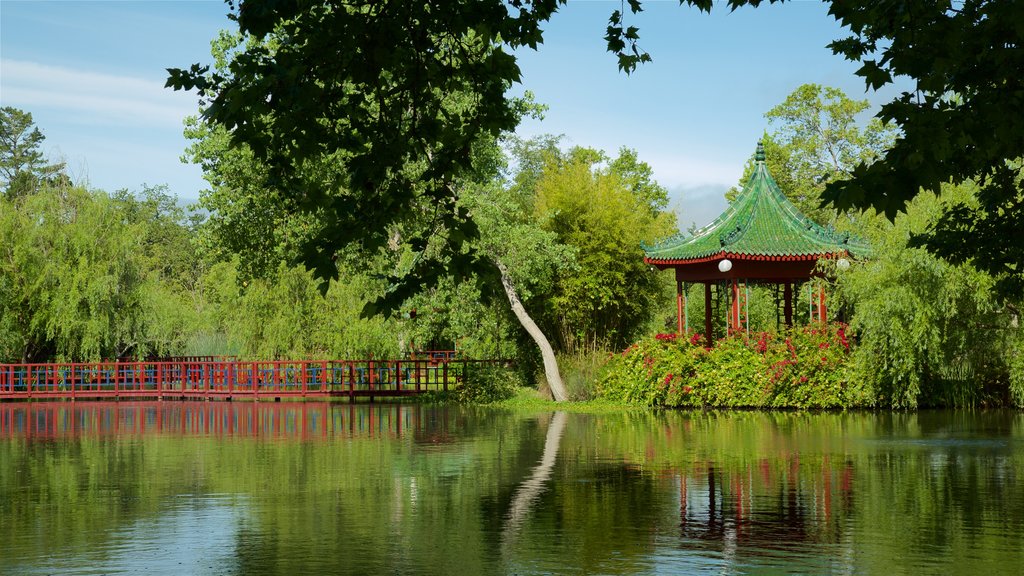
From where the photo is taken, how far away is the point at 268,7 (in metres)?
6.99

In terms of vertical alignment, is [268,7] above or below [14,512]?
above

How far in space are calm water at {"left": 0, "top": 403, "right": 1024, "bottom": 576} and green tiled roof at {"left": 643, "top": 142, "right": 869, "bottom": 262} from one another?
700 centimetres

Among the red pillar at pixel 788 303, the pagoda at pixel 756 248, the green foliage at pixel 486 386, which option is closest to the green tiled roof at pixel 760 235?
the pagoda at pixel 756 248

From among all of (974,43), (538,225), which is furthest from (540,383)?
(974,43)

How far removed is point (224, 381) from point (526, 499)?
30396mm

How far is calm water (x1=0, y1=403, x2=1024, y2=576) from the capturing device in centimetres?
984

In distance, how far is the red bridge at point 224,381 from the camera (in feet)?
124

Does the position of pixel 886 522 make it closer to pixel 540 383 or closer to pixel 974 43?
pixel 974 43

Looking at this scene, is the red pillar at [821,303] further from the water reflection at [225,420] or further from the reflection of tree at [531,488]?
the reflection of tree at [531,488]

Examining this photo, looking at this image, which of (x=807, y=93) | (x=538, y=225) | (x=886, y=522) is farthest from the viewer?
(x=807, y=93)

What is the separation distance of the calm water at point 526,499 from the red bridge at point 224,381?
13.3 metres

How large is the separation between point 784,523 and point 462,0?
239 inches

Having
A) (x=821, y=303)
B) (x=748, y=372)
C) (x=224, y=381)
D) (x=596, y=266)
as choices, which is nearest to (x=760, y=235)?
(x=821, y=303)

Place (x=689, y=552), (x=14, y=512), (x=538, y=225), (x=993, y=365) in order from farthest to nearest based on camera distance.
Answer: (x=538, y=225), (x=993, y=365), (x=14, y=512), (x=689, y=552)
